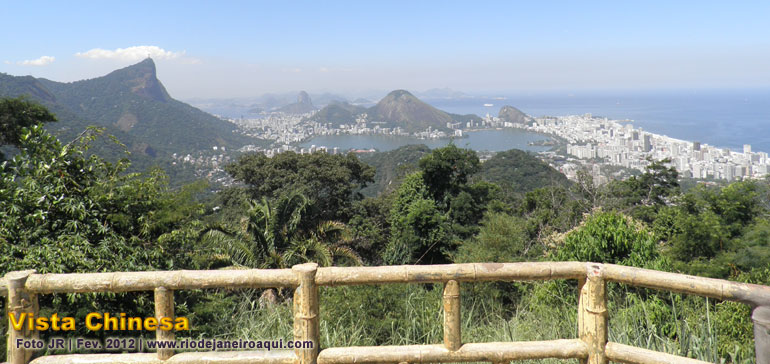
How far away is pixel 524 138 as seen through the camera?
109375mm

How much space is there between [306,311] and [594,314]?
1.41 metres

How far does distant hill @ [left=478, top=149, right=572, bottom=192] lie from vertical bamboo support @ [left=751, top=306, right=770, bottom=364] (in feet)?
109

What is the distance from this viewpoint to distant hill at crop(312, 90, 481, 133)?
132125 millimetres

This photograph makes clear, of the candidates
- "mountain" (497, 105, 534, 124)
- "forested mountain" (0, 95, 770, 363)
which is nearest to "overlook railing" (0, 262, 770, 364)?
"forested mountain" (0, 95, 770, 363)

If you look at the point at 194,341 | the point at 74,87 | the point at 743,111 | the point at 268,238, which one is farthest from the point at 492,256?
the point at 743,111

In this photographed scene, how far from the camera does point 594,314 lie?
7.48 feet

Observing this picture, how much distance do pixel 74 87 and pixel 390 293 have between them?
→ 116813 millimetres

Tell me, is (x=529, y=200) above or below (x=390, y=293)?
below

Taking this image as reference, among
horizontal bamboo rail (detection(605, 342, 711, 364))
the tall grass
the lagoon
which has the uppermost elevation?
horizontal bamboo rail (detection(605, 342, 711, 364))

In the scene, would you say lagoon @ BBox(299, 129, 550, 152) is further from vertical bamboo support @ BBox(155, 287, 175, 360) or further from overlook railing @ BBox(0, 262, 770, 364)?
vertical bamboo support @ BBox(155, 287, 175, 360)

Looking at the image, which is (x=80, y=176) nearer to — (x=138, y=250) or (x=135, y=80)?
(x=138, y=250)

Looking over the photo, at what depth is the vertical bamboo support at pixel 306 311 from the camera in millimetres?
2252

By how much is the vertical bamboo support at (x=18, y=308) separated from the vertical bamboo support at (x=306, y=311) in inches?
50.1

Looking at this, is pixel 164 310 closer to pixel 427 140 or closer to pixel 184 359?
pixel 184 359
